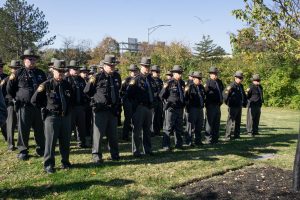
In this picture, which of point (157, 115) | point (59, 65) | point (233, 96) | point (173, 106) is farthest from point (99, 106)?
point (233, 96)

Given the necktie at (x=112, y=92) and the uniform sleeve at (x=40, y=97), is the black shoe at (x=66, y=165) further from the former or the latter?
the necktie at (x=112, y=92)

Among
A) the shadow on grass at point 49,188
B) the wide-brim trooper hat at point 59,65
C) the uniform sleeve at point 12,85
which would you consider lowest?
the shadow on grass at point 49,188

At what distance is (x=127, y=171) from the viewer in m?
7.49

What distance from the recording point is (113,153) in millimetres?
8445

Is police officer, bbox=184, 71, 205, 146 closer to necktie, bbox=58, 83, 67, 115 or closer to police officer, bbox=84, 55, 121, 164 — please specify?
police officer, bbox=84, 55, 121, 164

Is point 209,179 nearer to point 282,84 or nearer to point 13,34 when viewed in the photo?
point 282,84

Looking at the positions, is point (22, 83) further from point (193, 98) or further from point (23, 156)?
point (193, 98)

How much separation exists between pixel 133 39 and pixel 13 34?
29.1m

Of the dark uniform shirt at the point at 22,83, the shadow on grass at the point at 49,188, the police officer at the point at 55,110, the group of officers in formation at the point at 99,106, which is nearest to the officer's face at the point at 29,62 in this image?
the group of officers in formation at the point at 99,106

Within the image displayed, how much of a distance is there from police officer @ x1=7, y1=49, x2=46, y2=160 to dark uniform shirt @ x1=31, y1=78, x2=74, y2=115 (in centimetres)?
98

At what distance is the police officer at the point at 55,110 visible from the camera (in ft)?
24.1

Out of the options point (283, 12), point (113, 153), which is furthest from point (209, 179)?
point (283, 12)

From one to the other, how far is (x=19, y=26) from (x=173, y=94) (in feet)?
107

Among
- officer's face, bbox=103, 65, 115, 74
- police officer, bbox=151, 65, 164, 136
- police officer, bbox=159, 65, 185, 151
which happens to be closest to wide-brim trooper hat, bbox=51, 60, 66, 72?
officer's face, bbox=103, 65, 115, 74
